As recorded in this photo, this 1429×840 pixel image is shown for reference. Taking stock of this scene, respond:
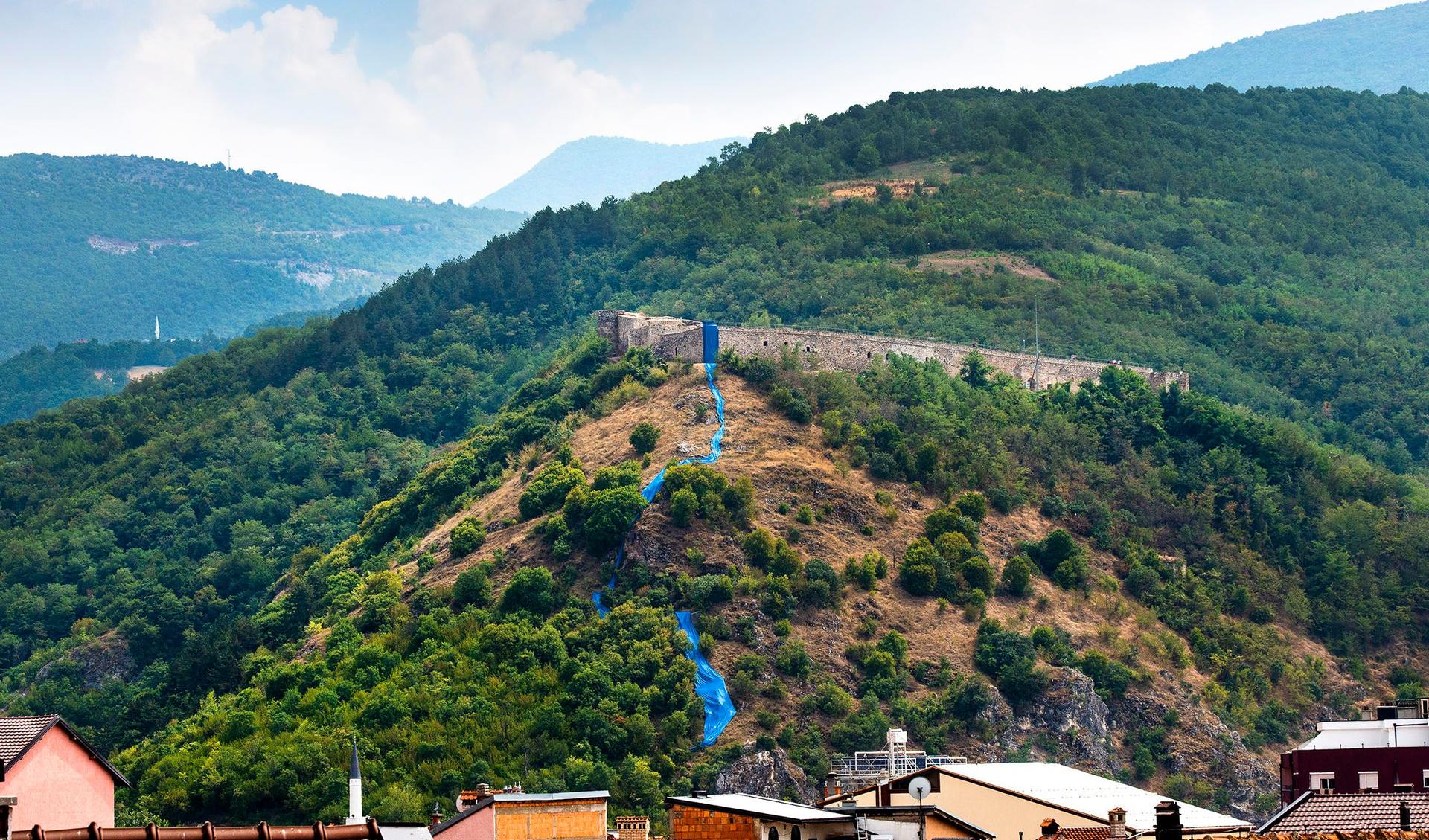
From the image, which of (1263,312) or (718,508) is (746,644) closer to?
(718,508)

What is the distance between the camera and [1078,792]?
47219 millimetres

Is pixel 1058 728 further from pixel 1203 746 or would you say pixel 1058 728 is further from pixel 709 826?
pixel 709 826

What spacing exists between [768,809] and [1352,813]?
8130 mm

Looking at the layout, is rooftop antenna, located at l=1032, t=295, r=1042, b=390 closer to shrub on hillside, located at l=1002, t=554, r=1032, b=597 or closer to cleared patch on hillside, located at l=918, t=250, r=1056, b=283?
cleared patch on hillside, located at l=918, t=250, r=1056, b=283

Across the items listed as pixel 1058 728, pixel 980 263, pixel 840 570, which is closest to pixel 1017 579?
pixel 840 570

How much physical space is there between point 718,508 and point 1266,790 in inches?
758

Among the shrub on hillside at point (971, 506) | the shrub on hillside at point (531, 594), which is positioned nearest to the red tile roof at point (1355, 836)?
the shrub on hillside at point (531, 594)

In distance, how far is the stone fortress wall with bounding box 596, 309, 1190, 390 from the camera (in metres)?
92.1

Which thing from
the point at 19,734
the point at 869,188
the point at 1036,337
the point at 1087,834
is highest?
the point at 869,188

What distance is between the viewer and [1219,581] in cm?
8969

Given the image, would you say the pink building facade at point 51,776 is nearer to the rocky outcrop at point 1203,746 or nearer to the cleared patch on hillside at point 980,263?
the rocky outcrop at point 1203,746

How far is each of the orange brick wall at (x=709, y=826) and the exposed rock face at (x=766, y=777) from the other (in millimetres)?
32379

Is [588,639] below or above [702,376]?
below

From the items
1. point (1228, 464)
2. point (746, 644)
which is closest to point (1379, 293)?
point (1228, 464)
